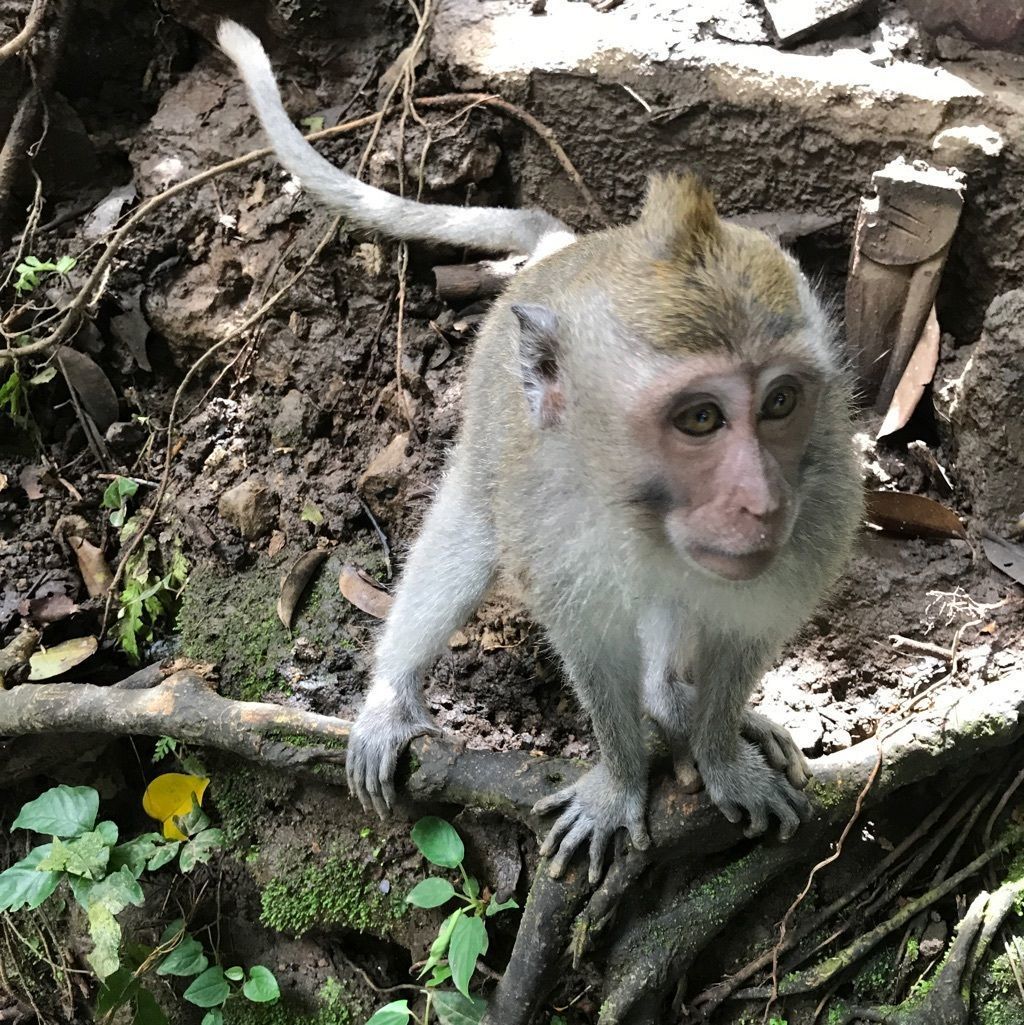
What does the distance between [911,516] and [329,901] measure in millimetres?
2354

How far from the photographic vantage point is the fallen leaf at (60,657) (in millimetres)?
3574

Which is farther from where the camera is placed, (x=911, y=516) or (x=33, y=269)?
(x=33, y=269)

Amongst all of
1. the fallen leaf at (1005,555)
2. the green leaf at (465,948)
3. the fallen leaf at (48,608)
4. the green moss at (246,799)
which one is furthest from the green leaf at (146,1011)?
the fallen leaf at (1005,555)

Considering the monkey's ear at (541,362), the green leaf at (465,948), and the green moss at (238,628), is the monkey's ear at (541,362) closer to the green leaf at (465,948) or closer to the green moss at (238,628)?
the green leaf at (465,948)

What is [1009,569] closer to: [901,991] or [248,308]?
[901,991]

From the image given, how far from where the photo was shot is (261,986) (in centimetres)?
311

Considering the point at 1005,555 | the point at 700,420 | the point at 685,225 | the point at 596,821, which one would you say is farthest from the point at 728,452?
the point at 1005,555

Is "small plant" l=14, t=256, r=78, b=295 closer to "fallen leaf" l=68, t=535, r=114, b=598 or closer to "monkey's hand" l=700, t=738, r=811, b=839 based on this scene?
"fallen leaf" l=68, t=535, r=114, b=598

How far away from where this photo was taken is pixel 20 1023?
3.67m

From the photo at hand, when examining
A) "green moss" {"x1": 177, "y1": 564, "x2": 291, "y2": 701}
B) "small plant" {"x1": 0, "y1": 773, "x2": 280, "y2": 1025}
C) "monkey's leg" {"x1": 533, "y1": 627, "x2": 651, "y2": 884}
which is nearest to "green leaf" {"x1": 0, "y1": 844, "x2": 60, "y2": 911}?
"small plant" {"x1": 0, "y1": 773, "x2": 280, "y2": 1025}

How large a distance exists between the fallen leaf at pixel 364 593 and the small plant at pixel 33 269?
6.65 ft

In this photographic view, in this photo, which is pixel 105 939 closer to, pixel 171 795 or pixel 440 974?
pixel 171 795

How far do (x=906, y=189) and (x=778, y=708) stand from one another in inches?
71.8

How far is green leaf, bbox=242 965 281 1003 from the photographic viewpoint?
3.09 m
